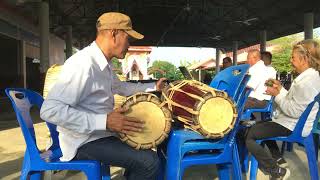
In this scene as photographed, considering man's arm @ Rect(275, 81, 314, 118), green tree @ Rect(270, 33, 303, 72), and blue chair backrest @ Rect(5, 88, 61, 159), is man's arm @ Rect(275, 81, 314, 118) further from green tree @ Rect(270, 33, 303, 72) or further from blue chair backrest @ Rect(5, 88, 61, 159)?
green tree @ Rect(270, 33, 303, 72)

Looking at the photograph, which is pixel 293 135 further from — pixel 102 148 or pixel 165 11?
pixel 165 11

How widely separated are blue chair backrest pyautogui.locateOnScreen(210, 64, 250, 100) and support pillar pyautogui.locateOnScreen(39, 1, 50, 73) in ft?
43.6

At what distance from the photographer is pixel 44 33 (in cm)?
1641

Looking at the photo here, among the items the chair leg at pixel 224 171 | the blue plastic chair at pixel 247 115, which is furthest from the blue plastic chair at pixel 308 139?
the chair leg at pixel 224 171

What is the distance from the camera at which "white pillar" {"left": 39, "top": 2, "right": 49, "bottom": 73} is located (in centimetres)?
1577

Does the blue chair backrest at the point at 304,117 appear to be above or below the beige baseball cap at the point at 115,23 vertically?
below

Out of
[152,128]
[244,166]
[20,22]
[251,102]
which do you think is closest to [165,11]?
[20,22]

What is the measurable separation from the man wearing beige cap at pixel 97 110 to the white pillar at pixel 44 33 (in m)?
13.8

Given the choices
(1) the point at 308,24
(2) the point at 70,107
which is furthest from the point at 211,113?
(1) the point at 308,24

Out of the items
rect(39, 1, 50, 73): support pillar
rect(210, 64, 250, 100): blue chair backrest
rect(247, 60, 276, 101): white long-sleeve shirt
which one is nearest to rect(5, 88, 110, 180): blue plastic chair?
rect(210, 64, 250, 100): blue chair backrest

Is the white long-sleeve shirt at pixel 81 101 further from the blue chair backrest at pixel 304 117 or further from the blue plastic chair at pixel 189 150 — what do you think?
the blue chair backrest at pixel 304 117

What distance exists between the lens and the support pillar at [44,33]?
51.7 feet

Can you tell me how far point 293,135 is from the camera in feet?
11.9

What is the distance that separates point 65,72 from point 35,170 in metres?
0.67
